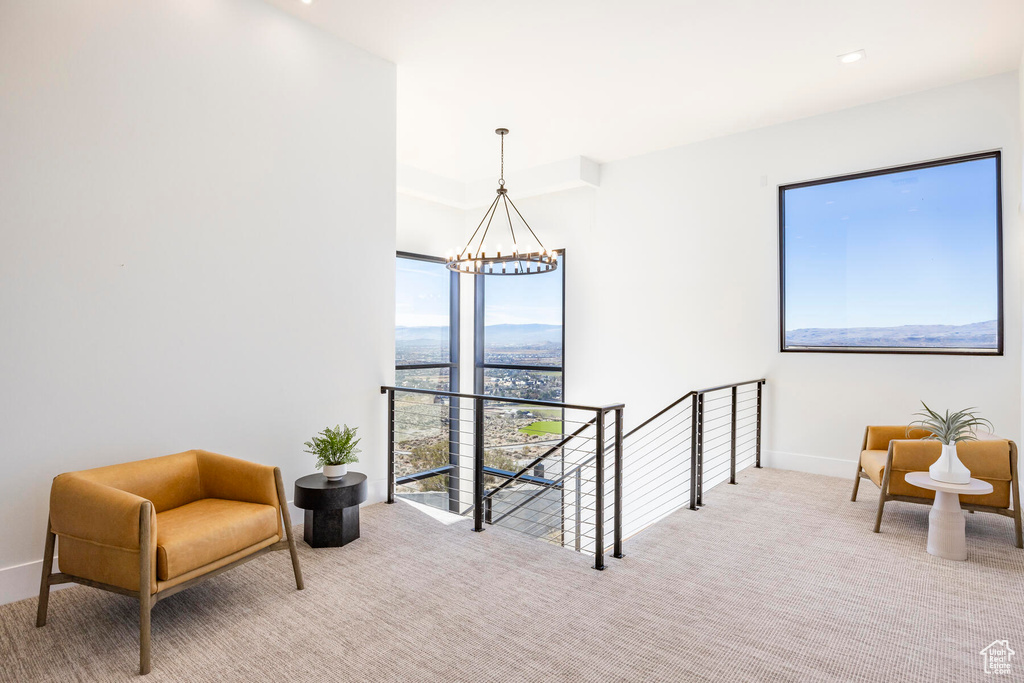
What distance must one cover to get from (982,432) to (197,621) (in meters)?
5.20

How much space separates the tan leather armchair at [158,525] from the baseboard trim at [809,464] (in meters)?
4.23

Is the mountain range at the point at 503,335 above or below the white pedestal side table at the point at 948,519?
above

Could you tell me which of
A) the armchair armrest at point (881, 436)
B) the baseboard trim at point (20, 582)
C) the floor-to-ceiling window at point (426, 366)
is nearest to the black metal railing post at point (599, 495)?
the armchair armrest at point (881, 436)

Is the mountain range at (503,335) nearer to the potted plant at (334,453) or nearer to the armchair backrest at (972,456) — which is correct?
the potted plant at (334,453)

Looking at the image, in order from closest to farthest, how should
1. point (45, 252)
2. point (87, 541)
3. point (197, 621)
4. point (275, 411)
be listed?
point (87, 541)
point (197, 621)
point (45, 252)
point (275, 411)

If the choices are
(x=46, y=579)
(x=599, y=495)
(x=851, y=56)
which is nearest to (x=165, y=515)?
(x=46, y=579)

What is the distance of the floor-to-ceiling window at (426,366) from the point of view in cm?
629

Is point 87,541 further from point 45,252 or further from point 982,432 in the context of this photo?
point 982,432

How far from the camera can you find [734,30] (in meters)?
3.59

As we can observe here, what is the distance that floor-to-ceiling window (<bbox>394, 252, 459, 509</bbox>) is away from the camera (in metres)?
6.29

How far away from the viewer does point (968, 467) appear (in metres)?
3.26

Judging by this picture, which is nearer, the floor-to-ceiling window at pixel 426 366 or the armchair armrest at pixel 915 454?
the armchair armrest at pixel 915 454

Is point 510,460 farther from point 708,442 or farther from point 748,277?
point 748,277

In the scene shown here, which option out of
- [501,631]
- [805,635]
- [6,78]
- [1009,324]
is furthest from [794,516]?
[6,78]
